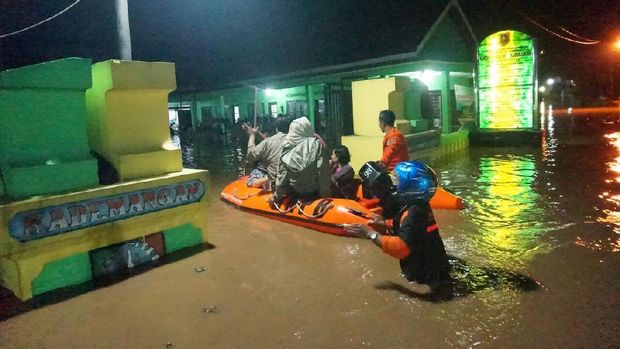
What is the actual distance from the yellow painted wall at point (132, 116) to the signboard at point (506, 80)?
13.2m

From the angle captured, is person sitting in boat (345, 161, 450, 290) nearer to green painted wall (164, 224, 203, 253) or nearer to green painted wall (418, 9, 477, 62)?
green painted wall (164, 224, 203, 253)

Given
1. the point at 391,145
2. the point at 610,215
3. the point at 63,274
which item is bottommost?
the point at 610,215

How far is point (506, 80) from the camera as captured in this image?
52.2 feet

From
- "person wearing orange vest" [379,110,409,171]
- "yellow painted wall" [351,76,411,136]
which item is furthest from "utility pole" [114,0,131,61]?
"yellow painted wall" [351,76,411,136]

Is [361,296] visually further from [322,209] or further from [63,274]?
[63,274]

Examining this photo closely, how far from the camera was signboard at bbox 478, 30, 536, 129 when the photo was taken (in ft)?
50.8

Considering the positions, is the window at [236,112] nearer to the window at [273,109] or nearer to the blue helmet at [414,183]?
the window at [273,109]

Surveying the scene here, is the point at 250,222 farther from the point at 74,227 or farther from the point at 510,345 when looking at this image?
the point at 510,345

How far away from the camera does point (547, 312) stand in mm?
4004

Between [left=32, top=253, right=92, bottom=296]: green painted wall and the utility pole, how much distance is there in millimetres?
3600

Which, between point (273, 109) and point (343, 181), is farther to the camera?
point (273, 109)

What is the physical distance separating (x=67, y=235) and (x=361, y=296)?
3033mm

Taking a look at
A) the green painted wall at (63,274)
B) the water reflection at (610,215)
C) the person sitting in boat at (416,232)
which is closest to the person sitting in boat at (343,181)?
the person sitting in boat at (416,232)

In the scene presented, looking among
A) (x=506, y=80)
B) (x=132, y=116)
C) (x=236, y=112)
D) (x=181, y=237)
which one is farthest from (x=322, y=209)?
(x=236, y=112)
